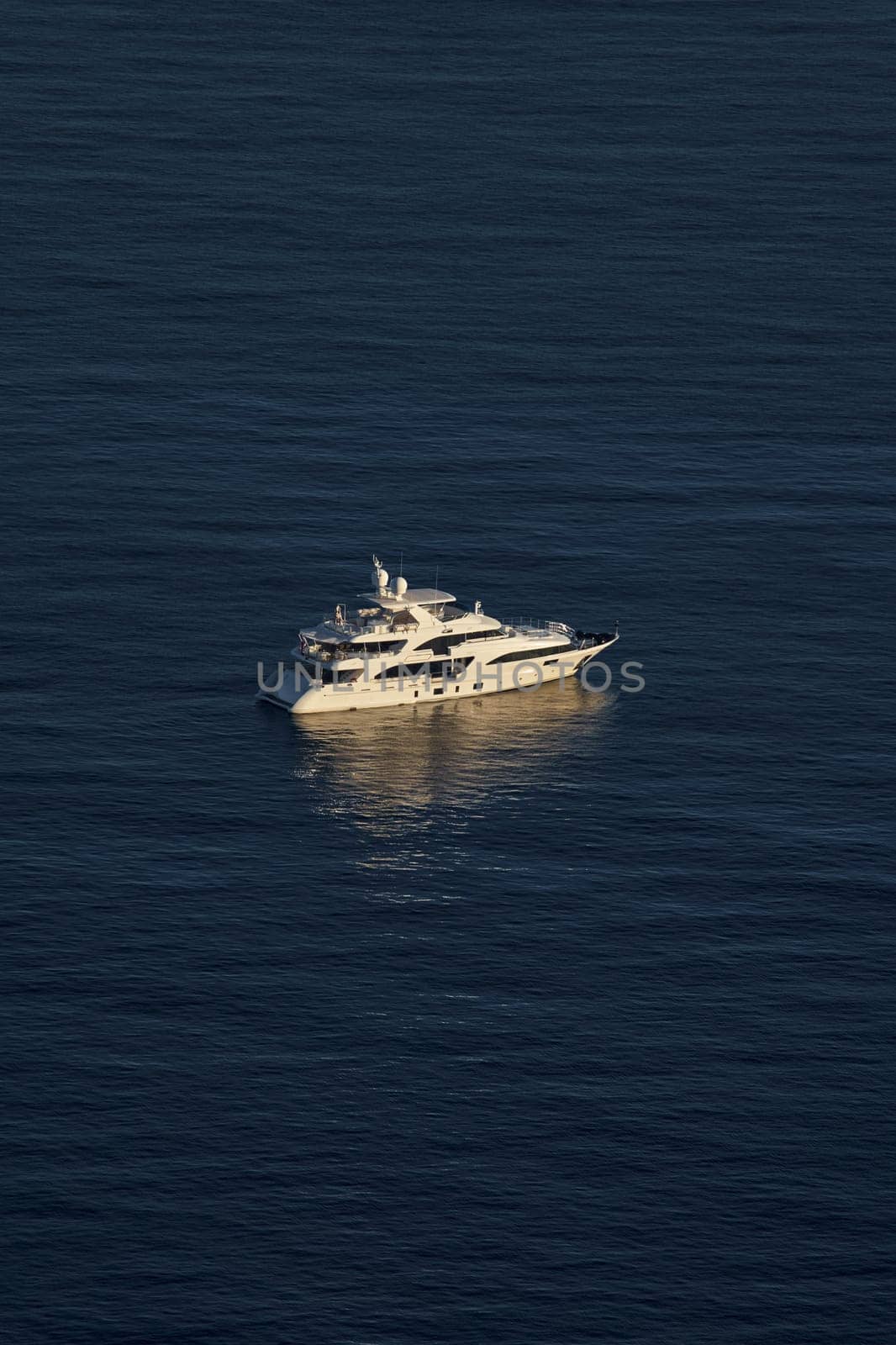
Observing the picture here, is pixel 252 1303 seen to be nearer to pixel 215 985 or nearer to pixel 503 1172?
pixel 503 1172

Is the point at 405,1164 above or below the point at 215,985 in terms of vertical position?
below

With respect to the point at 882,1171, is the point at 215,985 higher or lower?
higher

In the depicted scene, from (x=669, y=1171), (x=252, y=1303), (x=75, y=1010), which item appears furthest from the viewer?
(x=75, y=1010)

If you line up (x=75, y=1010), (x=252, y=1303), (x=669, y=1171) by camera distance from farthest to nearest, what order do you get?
(x=75, y=1010) → (x=669, y=1171) → (x=252, y=1303)

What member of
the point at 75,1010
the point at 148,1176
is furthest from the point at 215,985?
the point at 148,1176

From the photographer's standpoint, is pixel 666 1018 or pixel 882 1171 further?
pixel 666 1018

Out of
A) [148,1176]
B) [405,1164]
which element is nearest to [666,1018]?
[405,1164]

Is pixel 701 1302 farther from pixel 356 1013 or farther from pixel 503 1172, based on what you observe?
pixel 356 1013

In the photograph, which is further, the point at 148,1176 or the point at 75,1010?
the point at 75,1010
